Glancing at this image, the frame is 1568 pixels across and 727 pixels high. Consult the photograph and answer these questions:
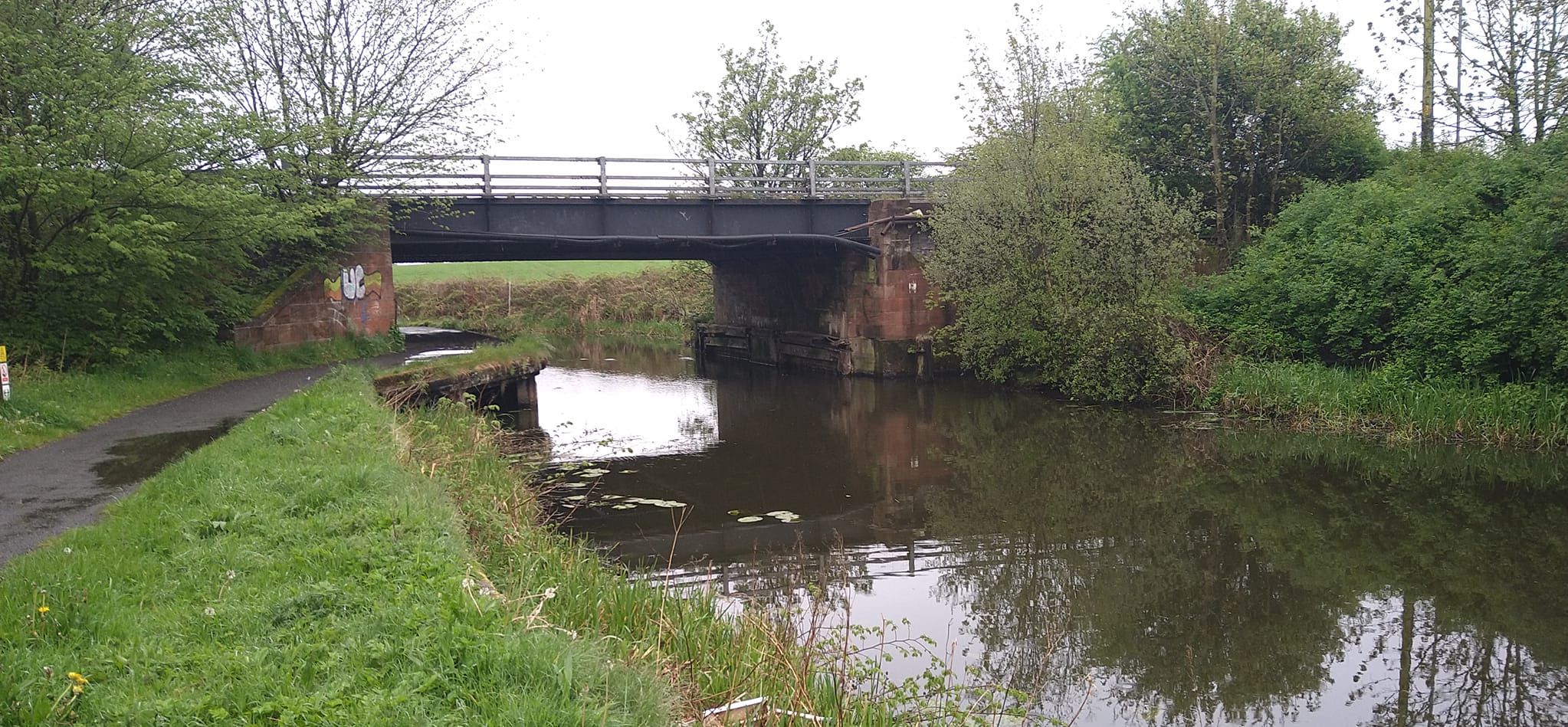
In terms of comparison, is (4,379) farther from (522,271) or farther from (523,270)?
(523,270)

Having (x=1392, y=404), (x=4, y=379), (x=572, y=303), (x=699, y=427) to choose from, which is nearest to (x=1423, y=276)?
(x=1392, y=404)

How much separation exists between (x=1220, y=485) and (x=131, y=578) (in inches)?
454

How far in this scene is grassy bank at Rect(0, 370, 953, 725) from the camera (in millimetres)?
4195

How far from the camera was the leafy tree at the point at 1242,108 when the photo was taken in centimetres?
2386

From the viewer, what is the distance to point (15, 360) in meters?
14.1

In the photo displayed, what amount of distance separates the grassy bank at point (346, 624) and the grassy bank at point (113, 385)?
3.91m

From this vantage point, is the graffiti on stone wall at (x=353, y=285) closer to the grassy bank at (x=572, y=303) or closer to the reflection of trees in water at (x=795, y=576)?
the reflection of trees in water at (x=795, y=576)

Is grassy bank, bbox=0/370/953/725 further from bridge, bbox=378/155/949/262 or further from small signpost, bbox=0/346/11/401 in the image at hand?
bridge, bbox=378/155/949/262

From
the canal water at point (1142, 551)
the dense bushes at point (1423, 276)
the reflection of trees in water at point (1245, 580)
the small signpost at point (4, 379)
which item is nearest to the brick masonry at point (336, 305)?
the canal water at point (1142, 551)

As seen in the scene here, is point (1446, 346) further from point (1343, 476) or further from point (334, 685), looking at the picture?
point (334, 685)

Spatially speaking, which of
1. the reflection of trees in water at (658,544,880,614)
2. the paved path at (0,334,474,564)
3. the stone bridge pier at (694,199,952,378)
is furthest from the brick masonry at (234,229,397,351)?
the reflection of trees in water at (658,544,880,614)

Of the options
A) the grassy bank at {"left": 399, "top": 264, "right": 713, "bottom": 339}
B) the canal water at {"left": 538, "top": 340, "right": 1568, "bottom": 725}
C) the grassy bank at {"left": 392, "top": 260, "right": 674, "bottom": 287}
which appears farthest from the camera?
the grassy bank at {"left": 392, "top": 260, "right": 674, "bottom": 287}

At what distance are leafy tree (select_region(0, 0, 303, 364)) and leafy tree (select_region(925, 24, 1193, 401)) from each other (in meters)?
13.1

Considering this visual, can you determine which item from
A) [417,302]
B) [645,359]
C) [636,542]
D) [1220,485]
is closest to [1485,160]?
[1220,485]
